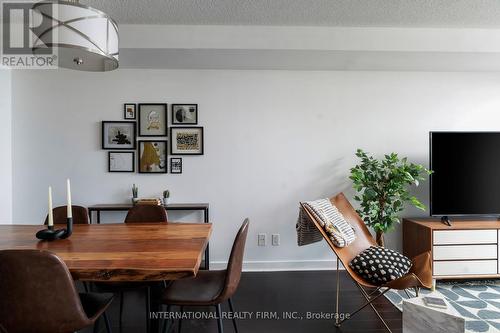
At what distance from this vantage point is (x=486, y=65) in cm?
306

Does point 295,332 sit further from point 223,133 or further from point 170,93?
point 170,93

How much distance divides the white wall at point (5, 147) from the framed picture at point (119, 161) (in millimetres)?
1108

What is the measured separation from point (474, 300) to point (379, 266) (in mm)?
1295

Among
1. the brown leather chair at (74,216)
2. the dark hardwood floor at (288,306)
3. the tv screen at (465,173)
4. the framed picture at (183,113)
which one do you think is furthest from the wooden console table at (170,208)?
the tv screen at (465,173)

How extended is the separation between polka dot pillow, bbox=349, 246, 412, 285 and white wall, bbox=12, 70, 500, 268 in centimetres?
114

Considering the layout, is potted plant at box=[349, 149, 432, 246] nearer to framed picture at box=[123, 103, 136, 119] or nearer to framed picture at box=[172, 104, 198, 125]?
framed picture at box=[172, 104, 198, 125]

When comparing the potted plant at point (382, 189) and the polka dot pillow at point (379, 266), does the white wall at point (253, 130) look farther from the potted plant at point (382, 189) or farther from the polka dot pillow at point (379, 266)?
the polka dot pillow at point (379, 266)

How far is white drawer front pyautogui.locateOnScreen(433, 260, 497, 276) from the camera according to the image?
8.77ft

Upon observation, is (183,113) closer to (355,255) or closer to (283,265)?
(283,265)

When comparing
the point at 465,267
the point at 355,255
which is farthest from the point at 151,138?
the point at 465,267

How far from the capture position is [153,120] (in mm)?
3096

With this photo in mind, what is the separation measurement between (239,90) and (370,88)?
155 cm

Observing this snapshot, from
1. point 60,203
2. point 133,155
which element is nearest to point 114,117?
point 133,155

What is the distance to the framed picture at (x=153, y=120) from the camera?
3086mm
